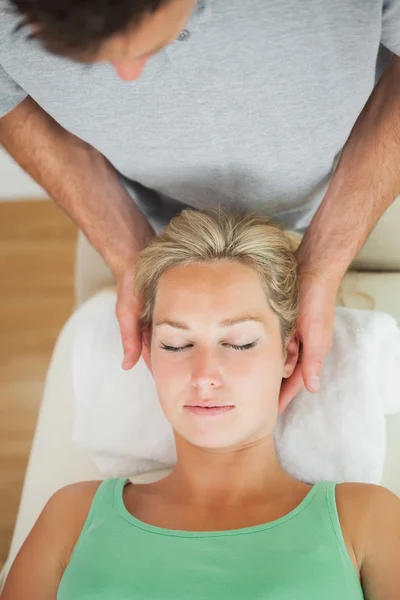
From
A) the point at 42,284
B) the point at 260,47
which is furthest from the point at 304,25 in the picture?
the point at 42,284

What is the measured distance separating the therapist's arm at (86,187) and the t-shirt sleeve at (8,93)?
0.29ft

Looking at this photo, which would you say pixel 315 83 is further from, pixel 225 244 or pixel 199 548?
pixel 199 548

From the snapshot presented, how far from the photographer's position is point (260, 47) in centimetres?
111

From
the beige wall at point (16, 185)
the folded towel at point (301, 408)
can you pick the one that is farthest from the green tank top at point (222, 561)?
the beige wall at point (16, 185)

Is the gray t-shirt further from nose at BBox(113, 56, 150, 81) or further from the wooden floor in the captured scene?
the wooden floor

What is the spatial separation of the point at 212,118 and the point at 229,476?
758 mm

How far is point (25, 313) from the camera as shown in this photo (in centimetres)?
256

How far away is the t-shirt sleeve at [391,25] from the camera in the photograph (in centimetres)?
106

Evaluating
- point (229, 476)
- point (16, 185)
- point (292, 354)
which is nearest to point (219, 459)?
point (229, 476)

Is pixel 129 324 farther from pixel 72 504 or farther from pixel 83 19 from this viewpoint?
pixel 83 19

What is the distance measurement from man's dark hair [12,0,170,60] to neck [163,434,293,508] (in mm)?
862

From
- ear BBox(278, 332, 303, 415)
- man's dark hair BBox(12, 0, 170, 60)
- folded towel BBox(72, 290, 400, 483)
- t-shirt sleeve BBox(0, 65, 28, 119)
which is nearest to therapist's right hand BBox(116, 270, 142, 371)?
folded towel BBox(72, 290, 400, 483)

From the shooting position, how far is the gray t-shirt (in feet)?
3.52

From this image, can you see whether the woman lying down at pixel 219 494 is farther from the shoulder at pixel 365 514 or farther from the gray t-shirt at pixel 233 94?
the gray t-shirt at pixel 233 94
